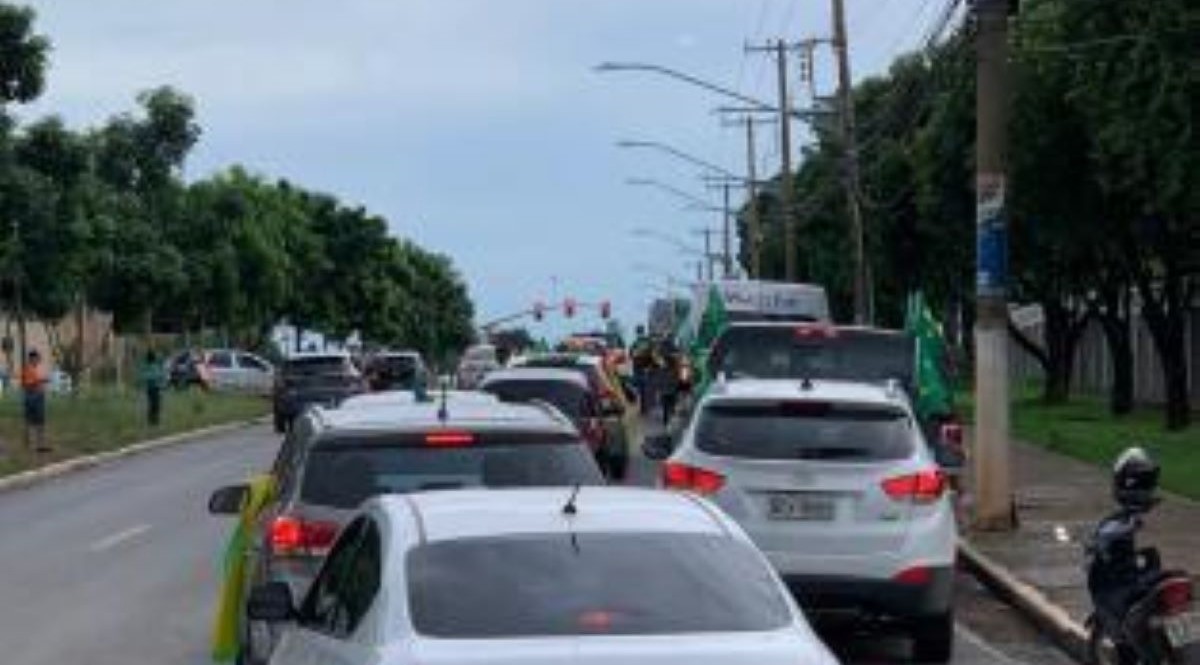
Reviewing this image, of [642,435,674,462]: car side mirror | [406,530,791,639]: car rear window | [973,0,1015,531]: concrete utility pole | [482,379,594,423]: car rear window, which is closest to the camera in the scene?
[406,530,791,639]: car rear window

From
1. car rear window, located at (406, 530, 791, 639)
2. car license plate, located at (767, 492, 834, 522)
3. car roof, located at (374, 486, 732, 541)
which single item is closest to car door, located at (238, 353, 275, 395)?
car license plate, located at (767, 492, 834, 522)

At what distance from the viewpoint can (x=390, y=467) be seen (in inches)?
439

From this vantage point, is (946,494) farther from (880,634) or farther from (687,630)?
(687,630)

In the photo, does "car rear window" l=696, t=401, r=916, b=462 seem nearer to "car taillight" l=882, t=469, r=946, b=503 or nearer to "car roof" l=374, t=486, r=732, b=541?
"car taillight" l=882, t=469, r=946, b=503

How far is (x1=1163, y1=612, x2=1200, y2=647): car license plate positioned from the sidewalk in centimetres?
337

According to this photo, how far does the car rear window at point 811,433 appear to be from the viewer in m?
14.6

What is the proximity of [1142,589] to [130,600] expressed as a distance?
8.36 meters

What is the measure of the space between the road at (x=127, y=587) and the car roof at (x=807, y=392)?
1572 mm

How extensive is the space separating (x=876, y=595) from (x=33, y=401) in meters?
24.2

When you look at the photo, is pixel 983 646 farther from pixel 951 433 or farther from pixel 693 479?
pixel 951 433

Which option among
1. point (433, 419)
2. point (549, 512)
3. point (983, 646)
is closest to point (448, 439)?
point (433, 419)

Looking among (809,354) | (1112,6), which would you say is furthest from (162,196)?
(809,354)

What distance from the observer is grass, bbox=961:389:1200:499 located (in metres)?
30.0

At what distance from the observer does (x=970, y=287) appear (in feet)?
194
